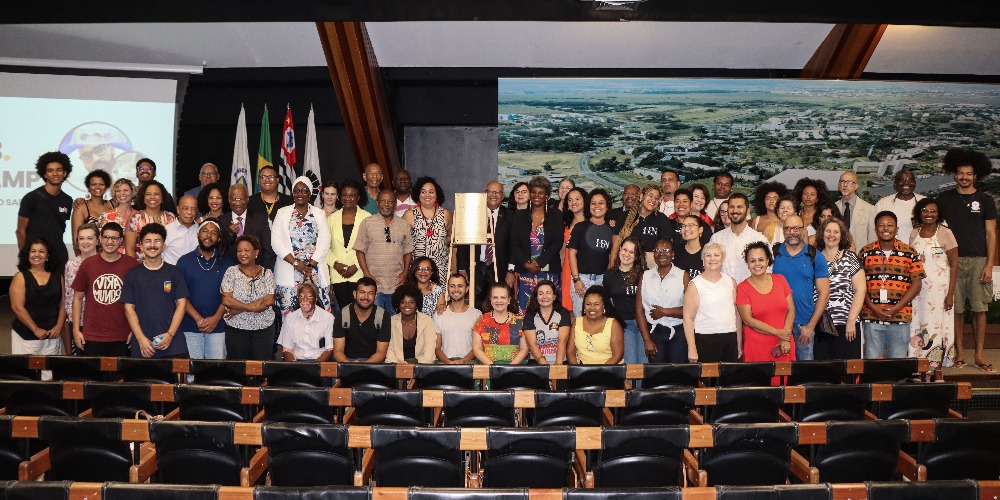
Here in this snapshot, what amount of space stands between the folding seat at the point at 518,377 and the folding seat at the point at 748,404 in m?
1.06

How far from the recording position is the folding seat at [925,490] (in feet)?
9.80

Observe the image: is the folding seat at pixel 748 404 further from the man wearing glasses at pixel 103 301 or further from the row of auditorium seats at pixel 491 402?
the man wearing glasses at pixel 103 301

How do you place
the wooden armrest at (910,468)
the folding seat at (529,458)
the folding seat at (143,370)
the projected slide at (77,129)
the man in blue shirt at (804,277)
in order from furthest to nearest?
1. the projected slide at (77,129)
2. the man in blue shirt at (804,277)
3. the folding seat at (143,370)
4. the wooden armrest at (910,468)
5. the folding seat at (529,458)

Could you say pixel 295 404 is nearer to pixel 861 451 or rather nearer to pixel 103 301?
pixel 103 301

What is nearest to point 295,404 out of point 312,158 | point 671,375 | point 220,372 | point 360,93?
point 220,372

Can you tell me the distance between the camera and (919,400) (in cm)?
446

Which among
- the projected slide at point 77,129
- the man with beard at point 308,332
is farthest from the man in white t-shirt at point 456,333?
the projected slide at point 77,129

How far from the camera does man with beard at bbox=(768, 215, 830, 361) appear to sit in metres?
5.89

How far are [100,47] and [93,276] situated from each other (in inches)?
160

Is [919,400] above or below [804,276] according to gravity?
below

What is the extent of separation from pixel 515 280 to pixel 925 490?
14.8ft

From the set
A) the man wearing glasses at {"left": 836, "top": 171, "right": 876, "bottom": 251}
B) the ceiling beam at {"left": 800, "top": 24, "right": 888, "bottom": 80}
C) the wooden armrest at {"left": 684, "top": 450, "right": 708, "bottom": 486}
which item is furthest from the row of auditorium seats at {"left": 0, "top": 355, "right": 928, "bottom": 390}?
the ceiling beam at {"left": 800, "top": 24, "right": 888, "bottom": 80}

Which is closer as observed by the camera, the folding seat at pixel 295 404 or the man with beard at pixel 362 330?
the folding seat at pixel 295 404

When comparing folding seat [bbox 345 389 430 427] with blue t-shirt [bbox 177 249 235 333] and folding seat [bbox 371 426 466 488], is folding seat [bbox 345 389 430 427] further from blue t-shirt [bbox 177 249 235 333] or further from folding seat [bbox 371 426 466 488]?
blue t-shirt [bbox 177 249 235 333]
